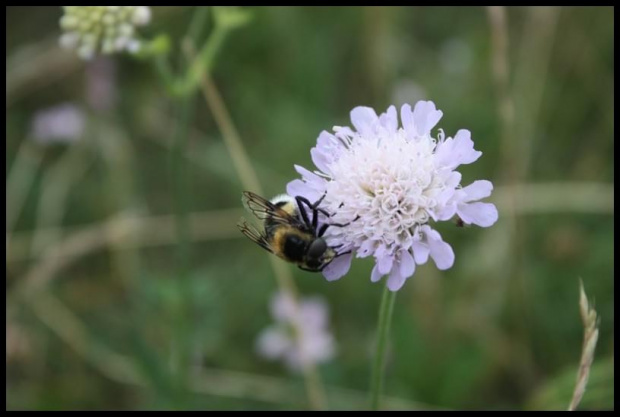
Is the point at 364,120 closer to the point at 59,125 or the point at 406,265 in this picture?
the point at 406,265

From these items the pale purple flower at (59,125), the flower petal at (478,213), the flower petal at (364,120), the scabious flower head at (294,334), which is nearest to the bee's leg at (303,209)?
the flower petal at (364,120)

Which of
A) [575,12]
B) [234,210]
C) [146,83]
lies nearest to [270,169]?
[234,210]

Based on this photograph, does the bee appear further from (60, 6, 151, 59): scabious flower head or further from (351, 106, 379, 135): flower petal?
(60, 6, 151, 59): scabious flower head

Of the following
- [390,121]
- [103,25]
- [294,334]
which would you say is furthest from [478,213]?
[294,334]

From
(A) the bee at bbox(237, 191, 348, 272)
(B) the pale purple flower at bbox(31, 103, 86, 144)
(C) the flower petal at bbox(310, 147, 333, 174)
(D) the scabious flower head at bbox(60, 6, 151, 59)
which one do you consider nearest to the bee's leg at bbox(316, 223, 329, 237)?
(A) the bee at bbox(237, 191, 348, 272)

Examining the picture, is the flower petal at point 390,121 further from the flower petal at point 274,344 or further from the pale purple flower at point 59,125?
the pale purple flower at point 59,125

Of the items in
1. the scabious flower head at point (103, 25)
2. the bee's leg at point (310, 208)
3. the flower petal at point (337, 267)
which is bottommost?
the flower petal at point (337, 267)
